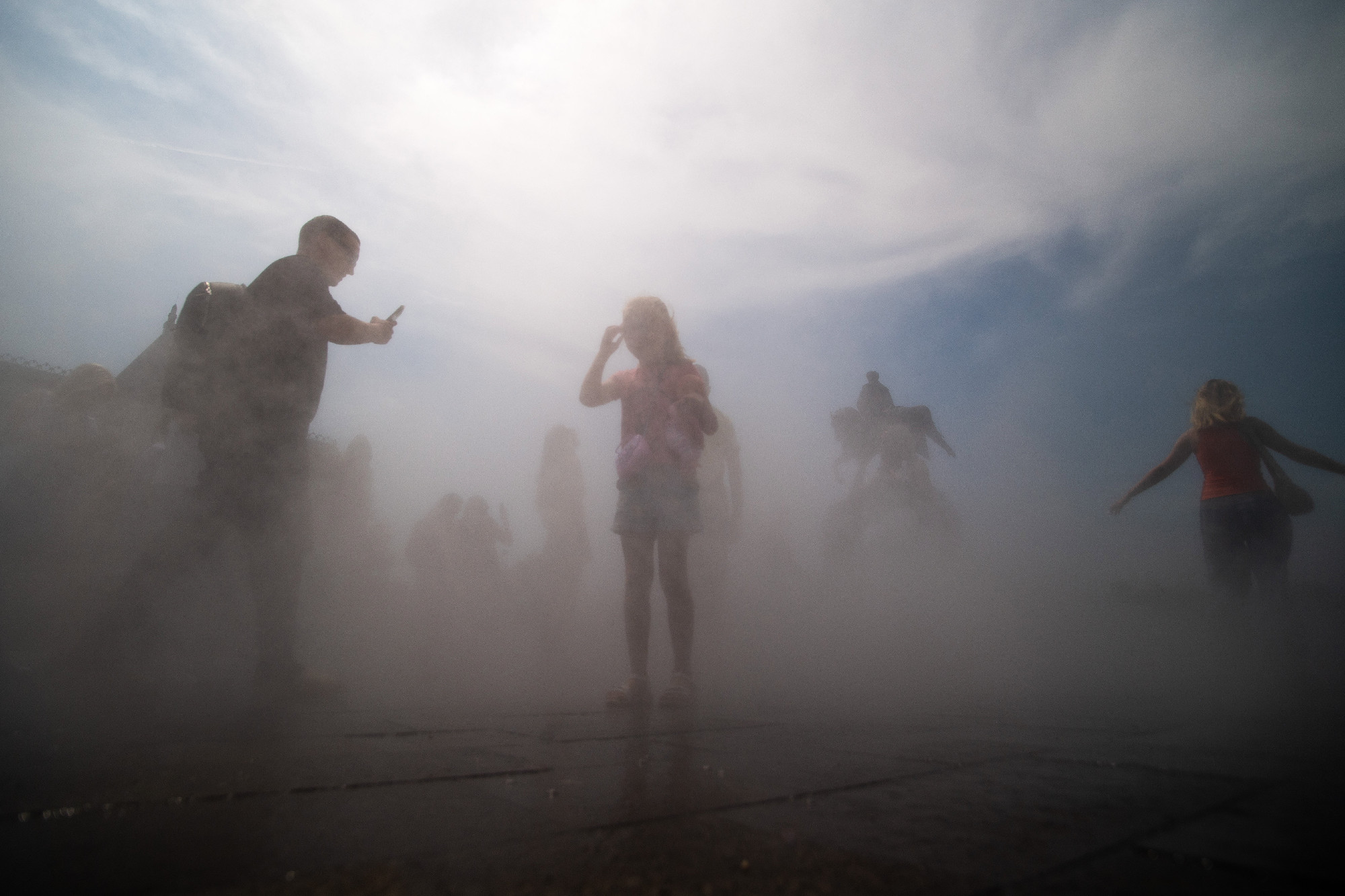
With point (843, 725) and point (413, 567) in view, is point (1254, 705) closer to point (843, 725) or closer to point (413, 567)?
point (843, 725)

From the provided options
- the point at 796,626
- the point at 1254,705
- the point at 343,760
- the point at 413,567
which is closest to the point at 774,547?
the point at 796,626

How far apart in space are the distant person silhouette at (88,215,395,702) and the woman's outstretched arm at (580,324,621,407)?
950 mm

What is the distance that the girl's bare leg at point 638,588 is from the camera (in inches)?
107

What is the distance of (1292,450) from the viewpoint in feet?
11.4

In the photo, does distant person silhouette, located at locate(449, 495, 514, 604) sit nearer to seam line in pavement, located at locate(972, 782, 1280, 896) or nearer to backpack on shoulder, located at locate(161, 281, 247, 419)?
backpack on shoulder, located at locate(161, 281, 247, 419)

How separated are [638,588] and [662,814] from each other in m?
1.87

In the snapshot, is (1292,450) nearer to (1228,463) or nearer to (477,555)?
(1228,463)

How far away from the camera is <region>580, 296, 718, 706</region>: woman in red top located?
2760 mm

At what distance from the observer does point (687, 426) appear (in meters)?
2.89

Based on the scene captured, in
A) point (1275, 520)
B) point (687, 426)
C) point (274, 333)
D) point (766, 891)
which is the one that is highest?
point (274, 333)

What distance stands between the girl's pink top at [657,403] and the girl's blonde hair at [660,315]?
0.16ft

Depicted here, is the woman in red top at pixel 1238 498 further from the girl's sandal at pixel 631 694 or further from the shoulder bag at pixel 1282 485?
the girl's sandal at pixel 631 694

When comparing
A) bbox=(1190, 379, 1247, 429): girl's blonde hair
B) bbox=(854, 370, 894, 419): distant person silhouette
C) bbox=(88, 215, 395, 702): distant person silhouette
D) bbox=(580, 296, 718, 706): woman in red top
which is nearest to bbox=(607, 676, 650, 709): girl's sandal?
bbox=(580, 296, 718, 706): woman in red top

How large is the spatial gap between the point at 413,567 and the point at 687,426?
582 cm
